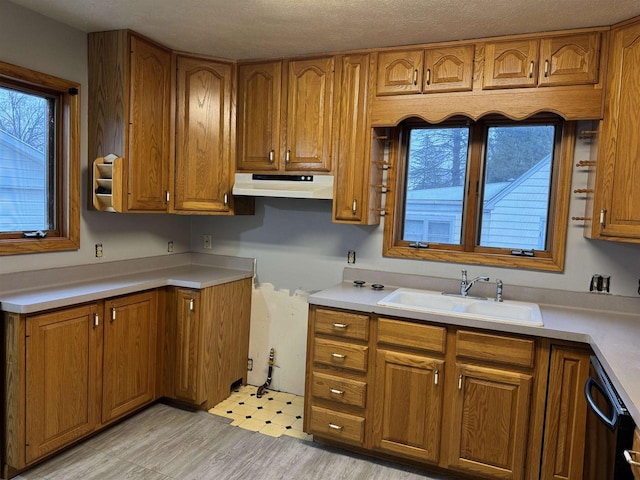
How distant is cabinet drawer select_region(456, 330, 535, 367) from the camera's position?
6.93 feet

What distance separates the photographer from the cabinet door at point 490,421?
2150 millimetres

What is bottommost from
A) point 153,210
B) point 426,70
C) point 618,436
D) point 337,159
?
point 618,436

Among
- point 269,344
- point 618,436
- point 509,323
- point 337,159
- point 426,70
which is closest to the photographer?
point 618,436

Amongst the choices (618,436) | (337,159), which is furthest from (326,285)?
(618,436)

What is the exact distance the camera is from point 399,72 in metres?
2.62

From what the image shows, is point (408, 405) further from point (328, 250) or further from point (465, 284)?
point (328, 250)

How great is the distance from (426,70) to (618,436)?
2002 mm

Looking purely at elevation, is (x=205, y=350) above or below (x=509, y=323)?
below

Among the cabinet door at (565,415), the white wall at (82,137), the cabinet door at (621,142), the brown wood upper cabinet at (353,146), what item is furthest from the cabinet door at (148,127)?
the cabinet door at (621,142)

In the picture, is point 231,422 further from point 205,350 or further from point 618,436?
point 618,436

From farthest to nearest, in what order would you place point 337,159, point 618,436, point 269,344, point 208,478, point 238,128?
point 269,344 < point 238,128 < point 337,159 < point 208,478 < point 618,436

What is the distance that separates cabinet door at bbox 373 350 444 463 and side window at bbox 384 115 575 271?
775mm

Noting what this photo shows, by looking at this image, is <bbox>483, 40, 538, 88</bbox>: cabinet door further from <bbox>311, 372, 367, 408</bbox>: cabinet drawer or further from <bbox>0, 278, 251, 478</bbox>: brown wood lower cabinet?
<bbox>0, 278, 251, 478</bbox>: brown wood lower cabinet

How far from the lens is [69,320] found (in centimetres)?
231
